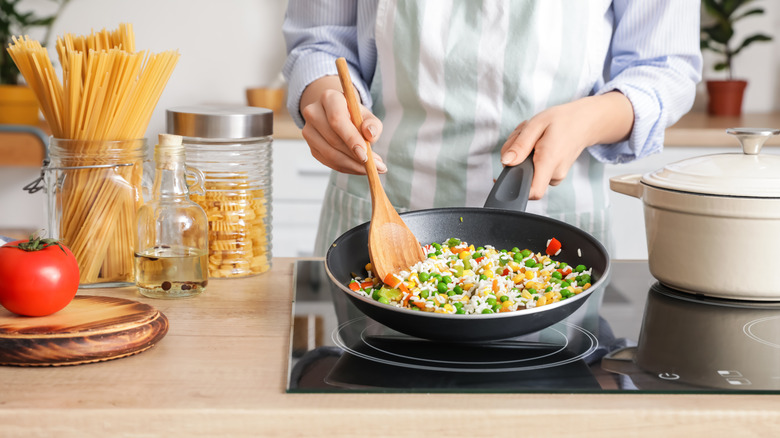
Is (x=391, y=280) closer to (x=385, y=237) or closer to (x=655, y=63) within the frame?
(x=385, y=237)

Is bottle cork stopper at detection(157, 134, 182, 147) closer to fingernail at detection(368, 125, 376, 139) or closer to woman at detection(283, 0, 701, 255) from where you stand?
fingernail at detection(368, 125, 376, 139)

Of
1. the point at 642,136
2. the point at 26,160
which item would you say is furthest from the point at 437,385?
the point at 26,160

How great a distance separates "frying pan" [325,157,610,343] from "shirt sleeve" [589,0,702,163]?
316 millimetres

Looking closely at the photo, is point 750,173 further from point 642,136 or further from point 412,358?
point 412,358

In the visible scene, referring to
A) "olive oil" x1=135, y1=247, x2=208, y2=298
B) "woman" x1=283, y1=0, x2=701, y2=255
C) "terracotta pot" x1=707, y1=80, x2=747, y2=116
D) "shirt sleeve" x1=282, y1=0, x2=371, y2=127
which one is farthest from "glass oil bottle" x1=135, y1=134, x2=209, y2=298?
"terracotta pot" x1=707, y1=80, x2=747, y2=116

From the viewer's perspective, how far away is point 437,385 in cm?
64

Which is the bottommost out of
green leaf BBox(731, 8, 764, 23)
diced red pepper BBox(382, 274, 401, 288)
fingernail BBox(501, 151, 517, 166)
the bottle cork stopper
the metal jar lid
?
diced red pepper BBox(382, 274, 401, 288)

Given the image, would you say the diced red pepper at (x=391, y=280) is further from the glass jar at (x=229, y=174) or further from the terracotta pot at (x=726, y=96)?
the terracotta pot at (x=726, y=96)

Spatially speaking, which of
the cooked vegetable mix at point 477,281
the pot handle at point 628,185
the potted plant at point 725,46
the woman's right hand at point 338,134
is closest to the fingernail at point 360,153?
the woman's right hand at point 338,134

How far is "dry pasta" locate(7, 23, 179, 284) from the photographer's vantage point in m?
0.87

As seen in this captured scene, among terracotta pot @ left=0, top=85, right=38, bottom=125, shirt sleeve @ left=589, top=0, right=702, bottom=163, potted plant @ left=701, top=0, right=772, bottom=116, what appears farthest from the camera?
potted plant @ left=701, top=0, right=772, bottom=116

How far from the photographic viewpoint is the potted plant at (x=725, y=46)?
2910mm

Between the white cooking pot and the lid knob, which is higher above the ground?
the lid knob

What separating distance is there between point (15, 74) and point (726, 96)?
104 inches
